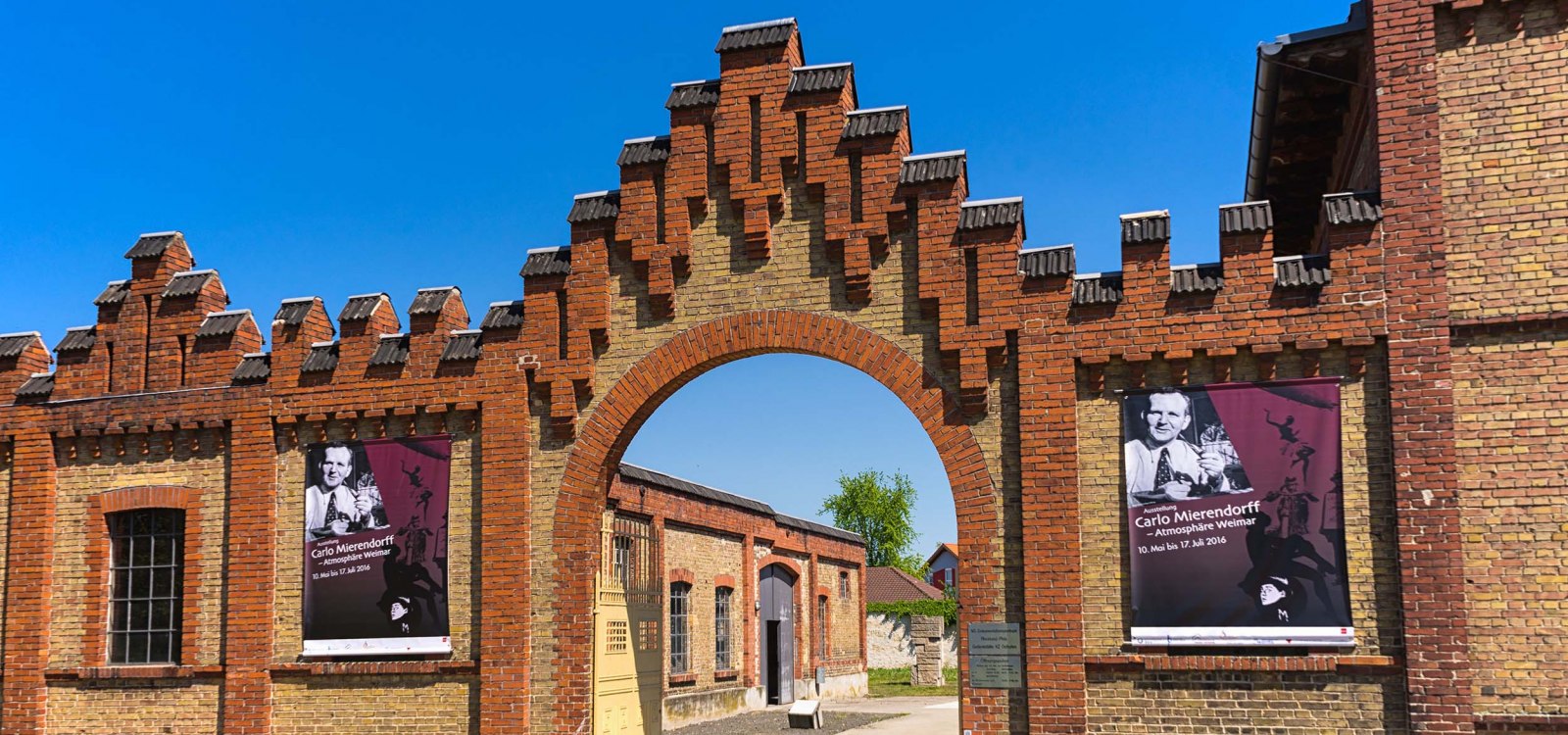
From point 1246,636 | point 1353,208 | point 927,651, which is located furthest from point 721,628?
point 1353,208

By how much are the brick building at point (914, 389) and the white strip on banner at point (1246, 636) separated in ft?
0.36

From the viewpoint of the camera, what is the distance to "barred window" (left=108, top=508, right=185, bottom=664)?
14.8m

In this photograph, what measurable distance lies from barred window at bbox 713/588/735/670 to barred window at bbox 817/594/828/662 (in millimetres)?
6340

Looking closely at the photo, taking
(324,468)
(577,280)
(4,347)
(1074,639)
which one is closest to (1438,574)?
(1074,639)

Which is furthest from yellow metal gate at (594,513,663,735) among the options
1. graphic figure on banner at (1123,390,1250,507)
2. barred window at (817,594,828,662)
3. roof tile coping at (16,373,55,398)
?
barred window at (817,594,828,662)

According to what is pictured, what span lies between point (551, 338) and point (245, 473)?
3901 mm

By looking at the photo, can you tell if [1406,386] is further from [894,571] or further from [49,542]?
[894,571]

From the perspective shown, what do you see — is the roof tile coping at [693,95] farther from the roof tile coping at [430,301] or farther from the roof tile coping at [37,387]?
the roof tile coping at [37,387]

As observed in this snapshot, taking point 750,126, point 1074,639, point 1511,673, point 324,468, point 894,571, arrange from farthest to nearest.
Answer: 1. point 894,571
2. point 324,468
3. point 750,126
4. point 1074,639
5. point 1511,673

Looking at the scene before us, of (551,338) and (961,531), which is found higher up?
(551,338)

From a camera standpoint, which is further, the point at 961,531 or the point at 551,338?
the point at 551,338

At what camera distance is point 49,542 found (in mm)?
15219

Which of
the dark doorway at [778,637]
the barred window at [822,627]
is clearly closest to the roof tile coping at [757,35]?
the dark doorway at [778,637]

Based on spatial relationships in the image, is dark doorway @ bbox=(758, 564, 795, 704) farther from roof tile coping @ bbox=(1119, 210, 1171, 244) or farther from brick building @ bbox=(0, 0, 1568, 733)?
roof tile coping @ bbox=(1119, 210, 1171, 244)
